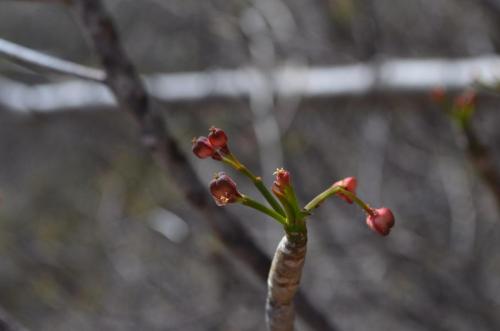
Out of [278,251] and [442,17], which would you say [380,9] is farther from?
[278,251]

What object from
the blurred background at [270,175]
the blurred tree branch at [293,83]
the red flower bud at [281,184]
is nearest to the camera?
the red flower bud at [281,184]

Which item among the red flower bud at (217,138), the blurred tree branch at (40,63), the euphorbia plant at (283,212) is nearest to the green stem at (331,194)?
the euphorbia plant at (283,212)

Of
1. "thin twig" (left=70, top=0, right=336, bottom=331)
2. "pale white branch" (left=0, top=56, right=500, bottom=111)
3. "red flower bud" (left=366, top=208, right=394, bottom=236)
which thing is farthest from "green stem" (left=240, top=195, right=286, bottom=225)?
"pale white branch" (left=0, top=56, right=500, bottom=111)

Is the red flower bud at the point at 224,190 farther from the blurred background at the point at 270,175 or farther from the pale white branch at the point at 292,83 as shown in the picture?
the pale white branch at the point at 292,83

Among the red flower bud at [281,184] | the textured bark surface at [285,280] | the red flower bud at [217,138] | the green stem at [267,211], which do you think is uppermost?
the red flower bud at [217,138]

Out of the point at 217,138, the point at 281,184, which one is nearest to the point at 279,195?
the point at 281,184

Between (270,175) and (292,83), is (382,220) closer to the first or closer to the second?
(270,175)

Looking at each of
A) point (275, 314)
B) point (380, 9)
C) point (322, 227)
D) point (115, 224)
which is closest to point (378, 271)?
point (322, 227)
